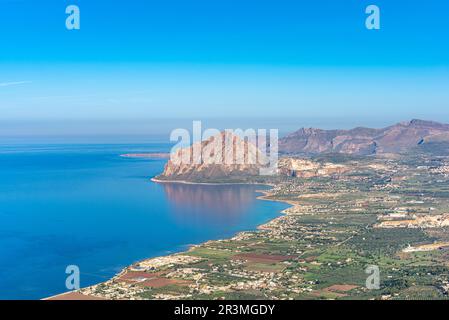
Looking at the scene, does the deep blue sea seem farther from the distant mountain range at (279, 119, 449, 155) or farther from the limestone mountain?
the distant mountain range at (279, 119, 449, 155)

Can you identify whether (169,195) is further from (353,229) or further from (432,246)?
(432,246)

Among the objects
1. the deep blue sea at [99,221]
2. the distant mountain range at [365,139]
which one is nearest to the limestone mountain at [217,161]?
the deep blue sea at [99,221]

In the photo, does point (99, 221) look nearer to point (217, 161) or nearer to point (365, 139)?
point (217, 161)

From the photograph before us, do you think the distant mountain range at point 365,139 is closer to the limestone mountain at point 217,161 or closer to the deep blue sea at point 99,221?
the limestone mountain at point 217,161
